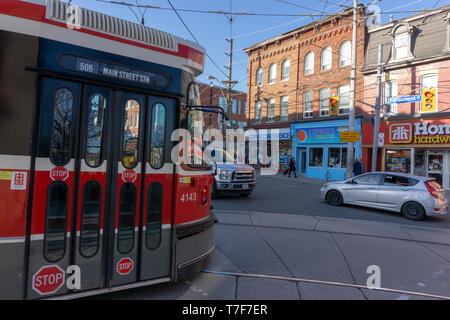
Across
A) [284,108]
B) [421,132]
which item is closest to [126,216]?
[421,132]

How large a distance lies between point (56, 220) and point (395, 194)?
958 cm

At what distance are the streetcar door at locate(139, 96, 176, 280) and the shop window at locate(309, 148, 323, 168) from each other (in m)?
20.2

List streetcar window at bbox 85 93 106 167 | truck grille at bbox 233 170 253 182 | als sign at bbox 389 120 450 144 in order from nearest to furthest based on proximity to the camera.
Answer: streetcar window at bbox 85 93 106 167 < truck grille at bbox 233 170 253 182 < als sign at bbox 389 120 450 144

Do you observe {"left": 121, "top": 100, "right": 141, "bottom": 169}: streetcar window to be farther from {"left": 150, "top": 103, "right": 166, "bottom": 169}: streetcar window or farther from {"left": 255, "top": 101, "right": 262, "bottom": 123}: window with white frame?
{"left": 255, "top": 101, "right": 262, "bottom": 123}: window with white frame

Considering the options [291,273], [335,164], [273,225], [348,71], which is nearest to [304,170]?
[335,164]

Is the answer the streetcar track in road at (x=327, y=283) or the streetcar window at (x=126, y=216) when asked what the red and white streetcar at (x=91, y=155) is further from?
the streetcar track in road at (x=327, y=283)

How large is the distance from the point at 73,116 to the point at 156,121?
0.89 m

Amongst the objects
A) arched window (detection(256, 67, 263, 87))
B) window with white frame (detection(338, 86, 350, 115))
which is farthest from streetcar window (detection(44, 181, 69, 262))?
arched window (detection(256, 67, 263, 87))

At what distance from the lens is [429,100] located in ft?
53.3

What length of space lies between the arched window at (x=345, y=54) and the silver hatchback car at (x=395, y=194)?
13026 millimetres

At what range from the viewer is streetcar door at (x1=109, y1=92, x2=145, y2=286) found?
125 inches

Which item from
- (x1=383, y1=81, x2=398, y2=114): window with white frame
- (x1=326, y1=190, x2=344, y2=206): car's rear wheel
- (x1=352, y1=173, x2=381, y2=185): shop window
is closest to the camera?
(x1=352, y1=173, x2=381, y2=185): shop window

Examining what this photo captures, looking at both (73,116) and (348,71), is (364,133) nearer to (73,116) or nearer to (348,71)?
(348,71)

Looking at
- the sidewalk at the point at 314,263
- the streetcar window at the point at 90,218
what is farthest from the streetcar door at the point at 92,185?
the sidewalk at the point at 314,263
